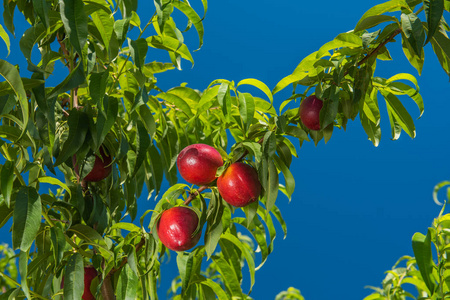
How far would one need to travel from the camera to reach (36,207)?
887 mm

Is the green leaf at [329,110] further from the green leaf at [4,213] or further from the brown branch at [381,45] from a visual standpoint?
the green leaf at [4,213]

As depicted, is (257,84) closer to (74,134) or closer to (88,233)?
(74,134)

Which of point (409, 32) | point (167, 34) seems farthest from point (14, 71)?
point (409, 32)

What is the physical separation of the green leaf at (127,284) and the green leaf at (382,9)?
612mm

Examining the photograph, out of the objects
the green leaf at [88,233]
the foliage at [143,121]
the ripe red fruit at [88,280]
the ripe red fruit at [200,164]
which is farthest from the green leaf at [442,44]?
the ripe red fruit at [88,280]

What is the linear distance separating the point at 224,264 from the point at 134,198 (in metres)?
0.31

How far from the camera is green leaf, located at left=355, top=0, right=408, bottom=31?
84 cm

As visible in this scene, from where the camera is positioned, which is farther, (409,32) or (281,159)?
(281,159)

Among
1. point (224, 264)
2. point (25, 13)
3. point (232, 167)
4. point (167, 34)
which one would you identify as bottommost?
point (224, 264)

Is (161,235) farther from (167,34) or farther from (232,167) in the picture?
(167,34)

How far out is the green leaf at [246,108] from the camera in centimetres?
88

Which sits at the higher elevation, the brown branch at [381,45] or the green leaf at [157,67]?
the green leaf at [157,67]

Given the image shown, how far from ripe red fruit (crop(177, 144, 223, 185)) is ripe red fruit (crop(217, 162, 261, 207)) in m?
0.04

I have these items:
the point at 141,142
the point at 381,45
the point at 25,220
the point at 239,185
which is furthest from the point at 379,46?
the point at 25,220
